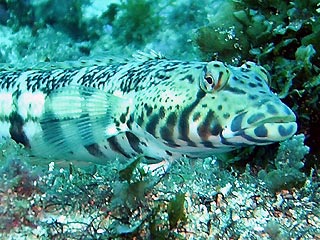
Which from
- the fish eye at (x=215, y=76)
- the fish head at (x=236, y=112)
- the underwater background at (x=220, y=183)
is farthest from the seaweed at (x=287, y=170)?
the fish eye at (x=215, y=76)

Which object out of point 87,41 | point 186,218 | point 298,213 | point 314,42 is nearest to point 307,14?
point 314,42

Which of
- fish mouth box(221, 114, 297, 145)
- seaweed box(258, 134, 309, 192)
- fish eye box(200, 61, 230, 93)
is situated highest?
fish eye box(200, 61, 230, 93)

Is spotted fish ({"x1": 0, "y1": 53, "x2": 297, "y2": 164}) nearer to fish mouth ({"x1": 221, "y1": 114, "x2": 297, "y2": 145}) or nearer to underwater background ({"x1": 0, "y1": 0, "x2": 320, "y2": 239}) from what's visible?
fish mouth ({"x1": 221, "y1": 114, "x2": 297, "y2": 145})

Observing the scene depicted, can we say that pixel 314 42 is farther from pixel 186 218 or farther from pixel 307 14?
pixel 186 218

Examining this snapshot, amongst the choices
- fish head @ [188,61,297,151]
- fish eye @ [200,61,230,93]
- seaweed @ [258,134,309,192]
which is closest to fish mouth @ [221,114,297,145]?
fish head @ [188,61,297,151]

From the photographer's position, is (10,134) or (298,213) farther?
(10,134)

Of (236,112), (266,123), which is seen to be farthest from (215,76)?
(266,123)

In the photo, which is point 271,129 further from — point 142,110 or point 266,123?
point 142,110
